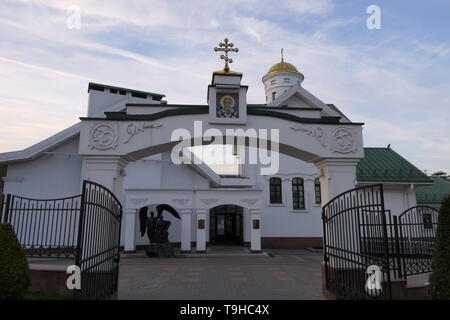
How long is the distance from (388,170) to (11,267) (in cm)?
2052

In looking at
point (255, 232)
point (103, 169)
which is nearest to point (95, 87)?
point (255, 232)

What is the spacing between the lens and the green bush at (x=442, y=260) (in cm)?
495

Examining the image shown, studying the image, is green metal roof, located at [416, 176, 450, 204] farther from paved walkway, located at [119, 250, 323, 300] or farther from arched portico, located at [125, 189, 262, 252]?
arched portico, located at [125, 189, 262, 252]

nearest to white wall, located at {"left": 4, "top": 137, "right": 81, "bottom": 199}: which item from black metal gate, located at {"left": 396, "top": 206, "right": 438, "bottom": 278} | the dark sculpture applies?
the dark sculpture

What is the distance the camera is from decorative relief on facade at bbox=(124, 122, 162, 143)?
732cm

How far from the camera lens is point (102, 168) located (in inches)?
281

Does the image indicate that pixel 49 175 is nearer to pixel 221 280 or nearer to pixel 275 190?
pixel 221 280

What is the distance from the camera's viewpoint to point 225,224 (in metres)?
23.0

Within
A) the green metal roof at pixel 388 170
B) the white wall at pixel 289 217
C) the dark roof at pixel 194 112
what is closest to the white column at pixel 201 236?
the white wall at pixel 289 217

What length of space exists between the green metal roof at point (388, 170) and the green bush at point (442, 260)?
14719 mm

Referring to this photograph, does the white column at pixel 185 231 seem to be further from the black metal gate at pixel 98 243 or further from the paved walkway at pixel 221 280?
the black metal gate at pixel 98 243

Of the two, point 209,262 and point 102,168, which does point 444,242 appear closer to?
point 102,168

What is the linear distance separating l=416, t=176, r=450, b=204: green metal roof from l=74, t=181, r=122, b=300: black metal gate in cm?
2137
